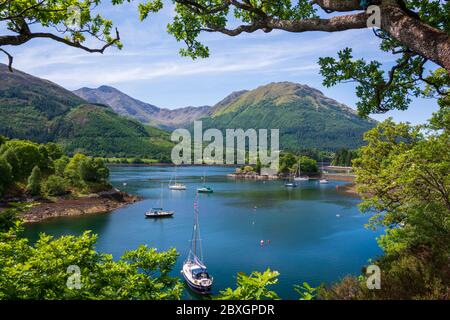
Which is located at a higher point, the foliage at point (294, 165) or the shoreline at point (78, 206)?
the foliage at point (294, 165)

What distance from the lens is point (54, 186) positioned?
7069 centimetres

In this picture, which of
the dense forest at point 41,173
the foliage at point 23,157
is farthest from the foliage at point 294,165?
the foliage at point 23,157

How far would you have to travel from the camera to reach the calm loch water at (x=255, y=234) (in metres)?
36.1

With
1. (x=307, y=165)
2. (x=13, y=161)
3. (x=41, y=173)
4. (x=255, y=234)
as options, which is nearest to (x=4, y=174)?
(x=13, y=161)

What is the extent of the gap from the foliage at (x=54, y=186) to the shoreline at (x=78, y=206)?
6.58 feet

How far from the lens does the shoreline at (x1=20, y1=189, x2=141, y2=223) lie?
6146cm

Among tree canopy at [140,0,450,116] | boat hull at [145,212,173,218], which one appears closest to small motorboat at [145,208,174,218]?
boat hull at [145,212,173,218]

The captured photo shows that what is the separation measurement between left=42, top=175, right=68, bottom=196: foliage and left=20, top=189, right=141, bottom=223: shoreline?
2.01m

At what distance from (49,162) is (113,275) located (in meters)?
79.8

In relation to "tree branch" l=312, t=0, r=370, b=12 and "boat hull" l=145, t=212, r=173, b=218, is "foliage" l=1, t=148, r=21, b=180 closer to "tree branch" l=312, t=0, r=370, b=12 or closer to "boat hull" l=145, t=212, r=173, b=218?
"boat hull" l=145, t=212, r=173, b=218

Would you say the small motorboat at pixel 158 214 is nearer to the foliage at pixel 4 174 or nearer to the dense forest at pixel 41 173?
the dense forest at pixel 41 173

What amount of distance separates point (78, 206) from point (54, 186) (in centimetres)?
752
